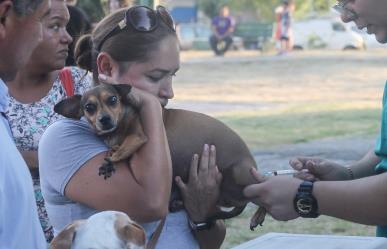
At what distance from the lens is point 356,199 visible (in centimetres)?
309

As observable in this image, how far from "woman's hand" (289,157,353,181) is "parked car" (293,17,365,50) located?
4016 centimetres

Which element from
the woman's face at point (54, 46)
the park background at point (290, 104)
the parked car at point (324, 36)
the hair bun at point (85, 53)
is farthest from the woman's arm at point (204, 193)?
the parked car at point (324, 36)

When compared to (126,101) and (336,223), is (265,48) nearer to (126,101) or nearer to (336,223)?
(336,223)

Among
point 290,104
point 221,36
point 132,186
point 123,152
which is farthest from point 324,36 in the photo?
point 132,186

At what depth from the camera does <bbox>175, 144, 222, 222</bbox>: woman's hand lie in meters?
3.32

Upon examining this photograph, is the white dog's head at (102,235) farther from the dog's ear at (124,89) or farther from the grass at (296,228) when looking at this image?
the grass at (296,228)

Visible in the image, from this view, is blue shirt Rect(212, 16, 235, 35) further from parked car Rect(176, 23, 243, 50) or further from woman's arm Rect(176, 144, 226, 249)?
woman's arm Rect(176, 144, 226, 249)

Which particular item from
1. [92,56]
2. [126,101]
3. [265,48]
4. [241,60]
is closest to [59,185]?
[126,101]

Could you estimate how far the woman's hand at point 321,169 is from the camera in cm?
359

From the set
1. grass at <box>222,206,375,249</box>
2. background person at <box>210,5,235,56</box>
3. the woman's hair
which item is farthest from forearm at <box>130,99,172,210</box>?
background person at <box>210,5,235,56</box>

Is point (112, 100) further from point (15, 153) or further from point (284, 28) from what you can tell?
point (284, 28)

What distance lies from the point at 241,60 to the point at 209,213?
98.0ft

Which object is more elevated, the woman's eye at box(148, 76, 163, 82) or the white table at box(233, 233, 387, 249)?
the woman's eye at box(148, 76, 163, 82)

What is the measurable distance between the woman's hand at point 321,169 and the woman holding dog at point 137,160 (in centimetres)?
37
